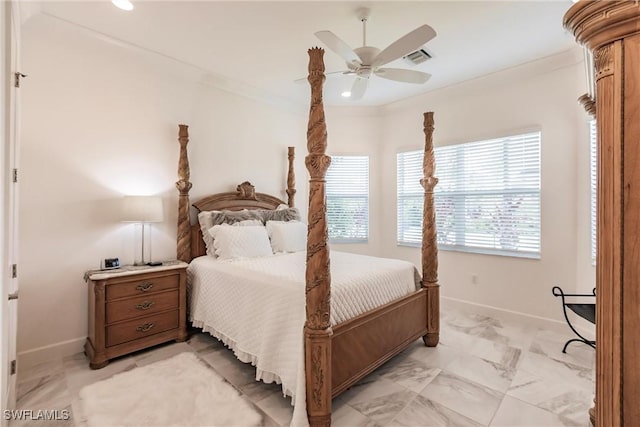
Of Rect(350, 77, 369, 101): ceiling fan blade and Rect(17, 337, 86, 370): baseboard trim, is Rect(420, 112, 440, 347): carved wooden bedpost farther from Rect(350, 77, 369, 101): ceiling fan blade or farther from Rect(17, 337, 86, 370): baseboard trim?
Rect(17, 337, 86, 370): baseboard trim

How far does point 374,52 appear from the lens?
94.8 inches

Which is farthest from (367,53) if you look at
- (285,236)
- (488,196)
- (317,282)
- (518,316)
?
(518,316)

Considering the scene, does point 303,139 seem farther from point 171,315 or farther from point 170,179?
point 171,315

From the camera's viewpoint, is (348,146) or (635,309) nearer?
(635,309)

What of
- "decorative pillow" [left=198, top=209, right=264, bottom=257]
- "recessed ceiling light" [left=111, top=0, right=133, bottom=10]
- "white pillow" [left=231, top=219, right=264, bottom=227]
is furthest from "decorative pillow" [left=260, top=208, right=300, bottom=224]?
"recessed ceiling light" [left=111, top=0, right=133, bottom=10]

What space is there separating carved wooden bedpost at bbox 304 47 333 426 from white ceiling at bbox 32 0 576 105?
3.39 ft

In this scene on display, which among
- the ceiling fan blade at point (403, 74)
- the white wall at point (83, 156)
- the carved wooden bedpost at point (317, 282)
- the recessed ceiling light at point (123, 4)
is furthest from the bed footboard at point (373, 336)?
the recessed ceiling light at point (123, 4)

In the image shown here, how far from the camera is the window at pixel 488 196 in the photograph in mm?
3433

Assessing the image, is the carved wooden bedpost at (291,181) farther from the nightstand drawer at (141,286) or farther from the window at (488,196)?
the nightstand drawer at (141,286)

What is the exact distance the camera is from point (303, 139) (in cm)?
482

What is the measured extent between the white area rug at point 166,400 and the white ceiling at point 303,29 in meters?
2.93

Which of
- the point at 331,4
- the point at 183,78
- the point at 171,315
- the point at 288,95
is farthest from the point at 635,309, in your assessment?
the point at 288,95

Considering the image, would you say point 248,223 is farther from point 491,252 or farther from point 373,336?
point 491,252

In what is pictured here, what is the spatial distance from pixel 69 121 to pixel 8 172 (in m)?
1.32
